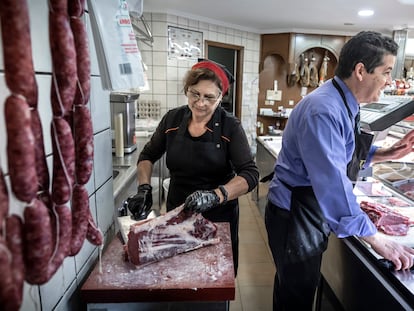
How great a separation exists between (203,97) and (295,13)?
367 centimetres

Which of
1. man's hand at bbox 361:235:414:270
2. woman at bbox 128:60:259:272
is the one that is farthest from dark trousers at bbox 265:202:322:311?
man's hand at bbox 361:235:414:270

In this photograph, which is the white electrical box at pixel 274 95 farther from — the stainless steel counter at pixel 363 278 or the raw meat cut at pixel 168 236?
the raw meat cut at pixel 168 236

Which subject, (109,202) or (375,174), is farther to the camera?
(375,174)

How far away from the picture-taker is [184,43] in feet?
15.3

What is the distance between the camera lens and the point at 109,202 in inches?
51.1

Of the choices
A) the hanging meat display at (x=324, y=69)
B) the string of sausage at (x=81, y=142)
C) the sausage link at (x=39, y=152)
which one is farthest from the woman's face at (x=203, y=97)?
the hanging meat display at (x=324, y=69)

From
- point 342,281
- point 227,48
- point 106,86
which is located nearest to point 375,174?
point 342,281

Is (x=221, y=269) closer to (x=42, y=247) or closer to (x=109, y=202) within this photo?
A: (x=109, y=202)

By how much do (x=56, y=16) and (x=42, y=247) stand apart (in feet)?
1.00

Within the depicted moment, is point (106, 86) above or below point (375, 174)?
above

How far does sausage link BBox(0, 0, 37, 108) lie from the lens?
13.8 inches

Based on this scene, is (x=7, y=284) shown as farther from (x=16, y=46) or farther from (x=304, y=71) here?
(x=304, y=71)

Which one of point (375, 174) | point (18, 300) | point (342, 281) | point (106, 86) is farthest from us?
point (375, 174)

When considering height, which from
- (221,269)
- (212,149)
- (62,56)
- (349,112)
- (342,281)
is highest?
(62,56)
